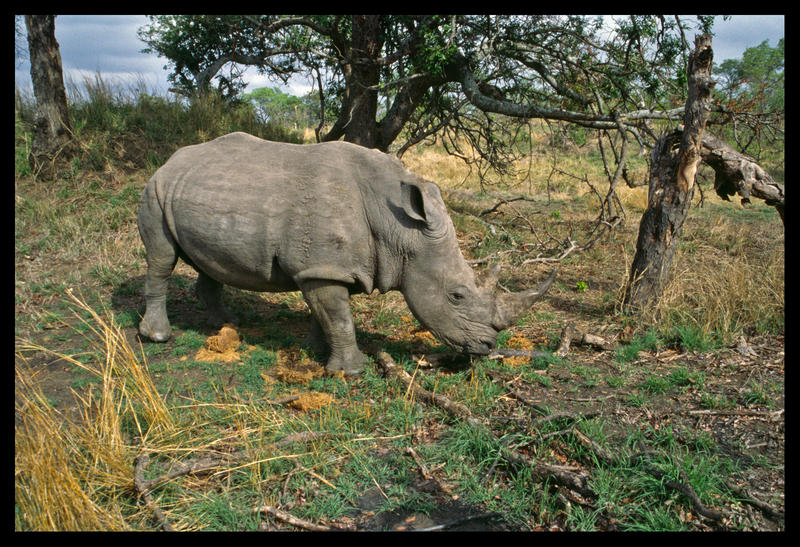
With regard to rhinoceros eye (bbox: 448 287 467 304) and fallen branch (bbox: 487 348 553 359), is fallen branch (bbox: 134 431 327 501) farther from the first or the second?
fallen branch (bbox: 487 348 553 359)

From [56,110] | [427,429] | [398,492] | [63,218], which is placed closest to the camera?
[398,492]

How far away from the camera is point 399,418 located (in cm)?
458

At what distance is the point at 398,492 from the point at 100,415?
2.10 meters

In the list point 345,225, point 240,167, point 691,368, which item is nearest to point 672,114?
point 691,368

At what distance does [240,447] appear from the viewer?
414cm

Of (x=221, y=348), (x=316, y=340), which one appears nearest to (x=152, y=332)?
(x=221, y=348)

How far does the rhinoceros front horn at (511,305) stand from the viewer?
5.25 m

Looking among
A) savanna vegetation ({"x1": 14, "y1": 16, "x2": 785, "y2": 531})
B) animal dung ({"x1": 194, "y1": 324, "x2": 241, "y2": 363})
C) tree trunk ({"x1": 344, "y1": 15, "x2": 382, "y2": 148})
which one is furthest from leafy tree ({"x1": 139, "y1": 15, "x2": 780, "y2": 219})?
animal dung ({"x1": 194, "y1": 324, "x2": 241, "y2": 363})

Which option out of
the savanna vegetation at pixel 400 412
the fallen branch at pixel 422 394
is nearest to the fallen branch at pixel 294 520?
A: the savanna vegetation at pixel 400 412

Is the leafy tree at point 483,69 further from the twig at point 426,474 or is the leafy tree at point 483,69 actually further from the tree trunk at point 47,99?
the twig at point 426,474

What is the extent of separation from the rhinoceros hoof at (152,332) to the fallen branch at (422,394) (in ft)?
8.03

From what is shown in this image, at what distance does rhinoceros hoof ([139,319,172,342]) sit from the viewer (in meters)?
6.26

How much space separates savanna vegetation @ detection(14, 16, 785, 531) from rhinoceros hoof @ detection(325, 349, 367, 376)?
138mm
